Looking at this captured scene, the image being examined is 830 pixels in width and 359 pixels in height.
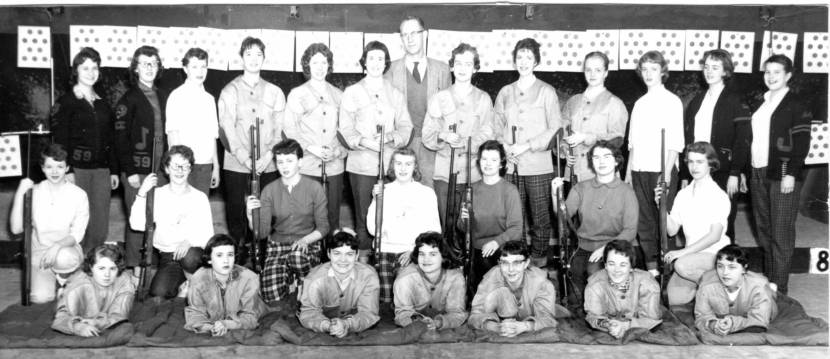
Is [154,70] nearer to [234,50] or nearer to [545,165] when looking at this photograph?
[234,50]

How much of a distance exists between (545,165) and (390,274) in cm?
149

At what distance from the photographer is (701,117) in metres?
7.29

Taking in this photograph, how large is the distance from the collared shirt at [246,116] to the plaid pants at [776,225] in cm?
367

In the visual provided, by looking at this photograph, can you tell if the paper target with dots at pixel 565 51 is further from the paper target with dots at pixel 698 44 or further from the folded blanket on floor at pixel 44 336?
the folded blanket on floor at pixel 44 336

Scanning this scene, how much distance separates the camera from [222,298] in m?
6.21

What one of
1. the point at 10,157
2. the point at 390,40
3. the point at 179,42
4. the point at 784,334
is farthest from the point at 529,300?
the point at 10,157

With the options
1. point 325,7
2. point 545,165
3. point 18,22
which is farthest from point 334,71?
point 18,22

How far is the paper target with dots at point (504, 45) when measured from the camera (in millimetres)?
7949

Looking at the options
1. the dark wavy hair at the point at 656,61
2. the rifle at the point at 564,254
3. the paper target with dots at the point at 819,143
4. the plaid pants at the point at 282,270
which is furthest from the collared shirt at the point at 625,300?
the paper target with dots at the point at 819,143

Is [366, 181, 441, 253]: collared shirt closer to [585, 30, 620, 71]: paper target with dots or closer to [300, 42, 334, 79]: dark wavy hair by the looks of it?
[300, 42, 334, 79]: dark wavy hair

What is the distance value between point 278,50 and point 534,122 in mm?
2227

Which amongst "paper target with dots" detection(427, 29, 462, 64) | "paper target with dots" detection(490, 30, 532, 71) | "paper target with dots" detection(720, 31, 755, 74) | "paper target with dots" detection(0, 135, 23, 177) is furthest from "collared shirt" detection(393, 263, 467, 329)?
"paper target with dots" detection(0, 135, 23, 177)

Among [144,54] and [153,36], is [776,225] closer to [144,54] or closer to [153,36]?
[144,54]

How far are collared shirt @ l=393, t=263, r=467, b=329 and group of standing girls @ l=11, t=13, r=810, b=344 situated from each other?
0.05 ft
